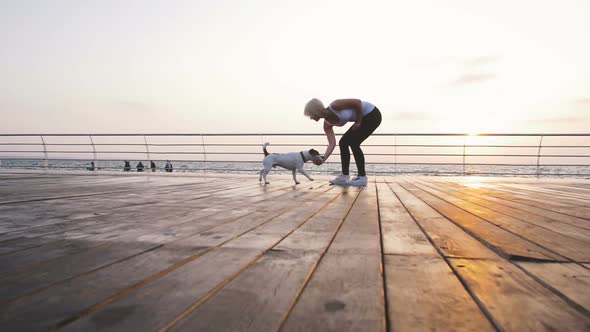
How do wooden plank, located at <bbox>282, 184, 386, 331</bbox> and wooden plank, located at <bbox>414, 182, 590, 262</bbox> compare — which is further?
wooden plank, located at <bbox>414, 182, 590, 262</bbox>

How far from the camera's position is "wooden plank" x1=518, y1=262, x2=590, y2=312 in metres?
0.55

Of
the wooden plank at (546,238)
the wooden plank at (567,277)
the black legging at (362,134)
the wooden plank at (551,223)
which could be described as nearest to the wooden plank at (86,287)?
the wooden plank at (567,277)

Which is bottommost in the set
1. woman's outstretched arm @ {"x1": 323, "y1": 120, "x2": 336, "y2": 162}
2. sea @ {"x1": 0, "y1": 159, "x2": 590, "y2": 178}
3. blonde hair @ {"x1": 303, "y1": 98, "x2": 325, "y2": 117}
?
sea @ {"x1": 0, "y1": 159, "x2": 590, "y2": 178}

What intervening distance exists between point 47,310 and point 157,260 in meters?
0.29

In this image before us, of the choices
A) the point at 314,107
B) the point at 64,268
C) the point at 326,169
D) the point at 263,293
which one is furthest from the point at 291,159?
the point at 326,169

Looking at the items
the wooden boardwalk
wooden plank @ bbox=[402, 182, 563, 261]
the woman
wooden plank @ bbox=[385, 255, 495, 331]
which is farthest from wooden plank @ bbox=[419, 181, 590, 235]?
the woman

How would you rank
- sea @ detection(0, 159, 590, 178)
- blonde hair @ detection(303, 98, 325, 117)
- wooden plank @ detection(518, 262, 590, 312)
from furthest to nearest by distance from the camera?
1. sea @ detection(0, 159, 590, 178)
2. blonde hair @ detection(303, 98, 325, 117)
3. wooden plank @ detection(518, 262, 590, 312)

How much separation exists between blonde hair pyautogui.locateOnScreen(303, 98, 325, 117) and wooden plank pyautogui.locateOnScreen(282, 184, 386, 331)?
105 inches

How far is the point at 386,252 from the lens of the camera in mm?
851

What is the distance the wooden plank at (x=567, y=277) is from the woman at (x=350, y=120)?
8.93ft

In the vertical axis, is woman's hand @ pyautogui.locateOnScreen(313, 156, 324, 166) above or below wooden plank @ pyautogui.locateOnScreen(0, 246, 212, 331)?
above

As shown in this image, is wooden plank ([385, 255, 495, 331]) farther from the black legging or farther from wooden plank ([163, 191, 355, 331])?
the black legging

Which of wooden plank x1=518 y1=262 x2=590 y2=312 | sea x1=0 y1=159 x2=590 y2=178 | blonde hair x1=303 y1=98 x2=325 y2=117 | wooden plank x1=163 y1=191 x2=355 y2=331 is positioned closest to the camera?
wooden plank x1=163 y1=191 x2=355 y2=331

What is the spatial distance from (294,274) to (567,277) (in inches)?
24.7
